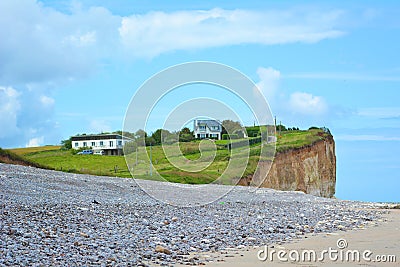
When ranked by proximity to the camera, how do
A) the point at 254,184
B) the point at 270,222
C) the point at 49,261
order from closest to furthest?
the point at 49,261
the point at 270,222
the point at 254,184

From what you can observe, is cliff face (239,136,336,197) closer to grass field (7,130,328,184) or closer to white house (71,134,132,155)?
grass field (7,130,328,184)

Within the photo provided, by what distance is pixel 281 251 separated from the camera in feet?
34.0

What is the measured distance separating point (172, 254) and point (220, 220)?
18.9 feet

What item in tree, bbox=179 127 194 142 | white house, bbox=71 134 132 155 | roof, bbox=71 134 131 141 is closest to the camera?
tree, bbox=179 127 194 142

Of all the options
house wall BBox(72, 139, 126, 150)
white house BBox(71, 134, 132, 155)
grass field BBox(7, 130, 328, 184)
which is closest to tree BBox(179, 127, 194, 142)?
grass field BBox(7, 130, 328, 184)

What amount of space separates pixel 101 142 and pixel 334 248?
73715 millimetres

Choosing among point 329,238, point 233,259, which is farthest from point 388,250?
point 233,259

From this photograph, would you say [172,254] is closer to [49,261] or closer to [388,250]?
[49,261]

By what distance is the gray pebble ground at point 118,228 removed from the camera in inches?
354

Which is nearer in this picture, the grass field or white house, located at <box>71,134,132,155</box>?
the grass field

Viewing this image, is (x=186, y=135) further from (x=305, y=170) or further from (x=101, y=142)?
(x=101, y=142)

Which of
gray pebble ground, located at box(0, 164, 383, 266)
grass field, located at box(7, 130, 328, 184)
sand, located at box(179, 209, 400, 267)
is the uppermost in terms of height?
grass field, located at box(7, 130, 328, 184)

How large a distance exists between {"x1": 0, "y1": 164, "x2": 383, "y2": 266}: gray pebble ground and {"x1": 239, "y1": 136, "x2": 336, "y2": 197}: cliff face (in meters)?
31.4

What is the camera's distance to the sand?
9.17 meters
